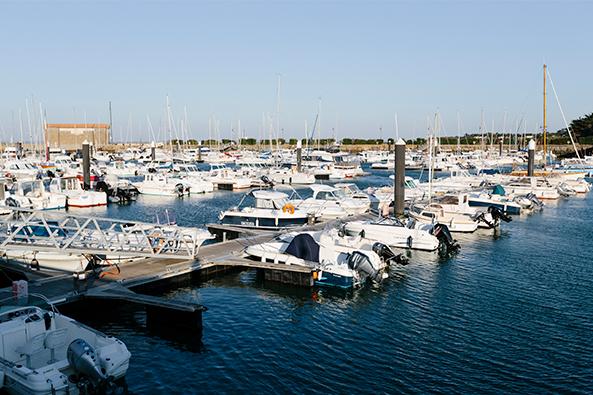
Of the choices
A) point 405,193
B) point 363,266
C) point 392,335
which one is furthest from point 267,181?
point 392,335

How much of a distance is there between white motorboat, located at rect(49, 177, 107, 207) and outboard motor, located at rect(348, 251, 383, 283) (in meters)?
34.4

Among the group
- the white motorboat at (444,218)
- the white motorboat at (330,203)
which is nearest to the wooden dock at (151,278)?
A: the white motorboat at (330,203)

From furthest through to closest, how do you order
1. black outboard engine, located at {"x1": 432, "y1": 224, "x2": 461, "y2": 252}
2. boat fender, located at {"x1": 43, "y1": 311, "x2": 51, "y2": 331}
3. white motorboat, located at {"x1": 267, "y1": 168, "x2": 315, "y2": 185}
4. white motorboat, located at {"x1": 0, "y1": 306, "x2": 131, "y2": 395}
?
white motorboat, located at {"x1": 267, "y1": 168, "x2": 315, "y2": 185}
black outboard engine, located at {"x1": 432, "y1": 224, "x2": 461, "y2": 252}
boat fender, located at {"x1": 43, "y1": 311, "x2": 51, "y2": 331}
white motorboat, located at {"x1": 0, "y1": 306, "x2": 131, "y2": 395}

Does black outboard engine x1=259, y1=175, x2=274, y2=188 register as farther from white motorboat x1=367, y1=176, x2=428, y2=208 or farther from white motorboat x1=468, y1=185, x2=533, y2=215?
white motorboat x1=468, y1=185, x2=533, y2=215

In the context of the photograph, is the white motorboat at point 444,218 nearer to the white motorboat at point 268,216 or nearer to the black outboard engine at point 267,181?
the white motorboat at point 268,216

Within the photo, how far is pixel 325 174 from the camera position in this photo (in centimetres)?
8606

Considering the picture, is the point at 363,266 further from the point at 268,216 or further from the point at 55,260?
the point at 268,216

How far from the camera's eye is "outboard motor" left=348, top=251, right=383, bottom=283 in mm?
23966

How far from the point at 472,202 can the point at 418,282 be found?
2328 cm

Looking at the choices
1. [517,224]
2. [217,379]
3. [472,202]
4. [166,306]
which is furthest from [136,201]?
[217,379]

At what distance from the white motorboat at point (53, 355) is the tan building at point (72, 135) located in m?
141

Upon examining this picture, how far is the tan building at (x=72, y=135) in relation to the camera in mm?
148125

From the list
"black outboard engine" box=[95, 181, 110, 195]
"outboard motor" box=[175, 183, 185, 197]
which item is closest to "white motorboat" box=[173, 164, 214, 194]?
"outboard motor" box=[175, 183, 185, 197]

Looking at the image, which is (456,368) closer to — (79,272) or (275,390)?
(275,390)
